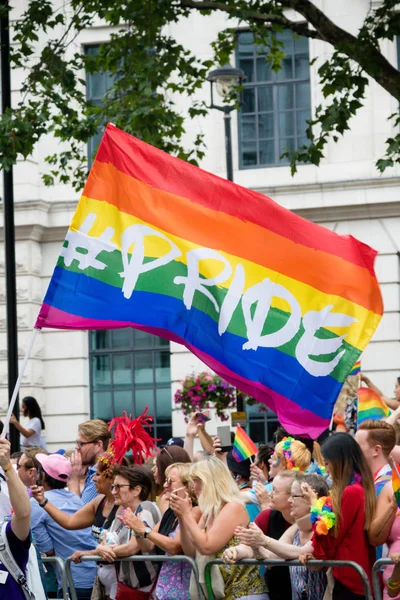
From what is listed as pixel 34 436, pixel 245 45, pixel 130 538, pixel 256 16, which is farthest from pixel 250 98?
pixel 130 538

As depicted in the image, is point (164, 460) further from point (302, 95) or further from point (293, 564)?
point (302, 95)

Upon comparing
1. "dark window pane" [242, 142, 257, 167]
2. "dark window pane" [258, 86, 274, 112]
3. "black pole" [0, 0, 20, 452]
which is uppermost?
"dark window pane" [258, 86, 274, 112]

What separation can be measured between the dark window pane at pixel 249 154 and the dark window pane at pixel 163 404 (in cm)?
440

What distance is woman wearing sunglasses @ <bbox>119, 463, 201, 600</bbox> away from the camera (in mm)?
8211

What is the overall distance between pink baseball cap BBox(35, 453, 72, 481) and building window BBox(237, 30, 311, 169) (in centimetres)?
1290

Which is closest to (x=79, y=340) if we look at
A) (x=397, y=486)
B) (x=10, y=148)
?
(x=10, y=148)

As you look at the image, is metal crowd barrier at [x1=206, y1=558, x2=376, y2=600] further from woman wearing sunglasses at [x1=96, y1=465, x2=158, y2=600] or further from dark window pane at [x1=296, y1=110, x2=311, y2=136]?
dark window pane at [x1=296, y1=110, x2=311, y2=136]

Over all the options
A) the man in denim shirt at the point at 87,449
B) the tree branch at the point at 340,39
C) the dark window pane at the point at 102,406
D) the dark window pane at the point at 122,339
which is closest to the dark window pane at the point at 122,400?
the dark window pane at the point at 102,406

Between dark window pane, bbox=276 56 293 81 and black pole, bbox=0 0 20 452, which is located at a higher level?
dark window pane, bbox=276 56 293 81

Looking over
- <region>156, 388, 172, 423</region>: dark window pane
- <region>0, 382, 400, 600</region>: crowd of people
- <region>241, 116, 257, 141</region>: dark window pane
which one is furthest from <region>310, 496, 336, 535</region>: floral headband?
<region>241, 116, 257, 141</region>: dark window pane

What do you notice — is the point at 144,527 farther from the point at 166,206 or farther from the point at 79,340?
the point at 79,340

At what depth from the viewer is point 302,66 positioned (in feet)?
73.3

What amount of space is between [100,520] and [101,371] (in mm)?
13765

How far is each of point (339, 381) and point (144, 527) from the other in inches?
64.1
